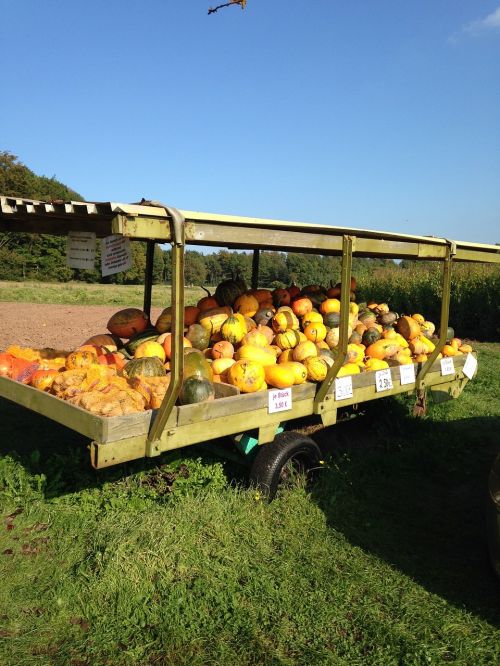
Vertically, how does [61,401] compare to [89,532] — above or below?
above

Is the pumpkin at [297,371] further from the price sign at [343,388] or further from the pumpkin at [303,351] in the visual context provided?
the price sign at [343,388]

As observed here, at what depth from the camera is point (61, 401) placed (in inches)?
128

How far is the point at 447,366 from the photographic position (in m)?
5.70

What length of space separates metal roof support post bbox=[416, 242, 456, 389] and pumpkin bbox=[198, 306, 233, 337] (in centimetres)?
204

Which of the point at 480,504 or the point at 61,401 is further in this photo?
the point at 480,504

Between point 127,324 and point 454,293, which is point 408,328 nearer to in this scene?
point 127,324

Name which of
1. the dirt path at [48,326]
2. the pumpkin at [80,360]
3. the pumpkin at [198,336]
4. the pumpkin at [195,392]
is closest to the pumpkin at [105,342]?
the pumpkin at [80,360]

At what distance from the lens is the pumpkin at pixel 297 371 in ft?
13.6

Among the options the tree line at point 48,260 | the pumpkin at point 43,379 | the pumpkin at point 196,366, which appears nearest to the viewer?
the pumpkin at point 43,379

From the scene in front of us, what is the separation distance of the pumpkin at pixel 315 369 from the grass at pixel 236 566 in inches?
34.0

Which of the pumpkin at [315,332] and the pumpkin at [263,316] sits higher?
the pumpkin at [263,316]

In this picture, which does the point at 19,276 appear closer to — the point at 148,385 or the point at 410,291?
the point at 410,291

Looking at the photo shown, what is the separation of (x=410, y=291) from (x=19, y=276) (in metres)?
Result: 36.8

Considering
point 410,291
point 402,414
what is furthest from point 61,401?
point 410,291
